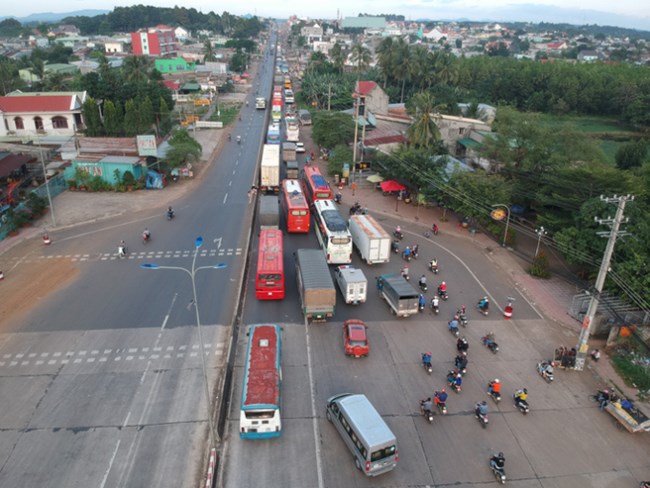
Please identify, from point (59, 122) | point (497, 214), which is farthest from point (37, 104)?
point (497, 214)

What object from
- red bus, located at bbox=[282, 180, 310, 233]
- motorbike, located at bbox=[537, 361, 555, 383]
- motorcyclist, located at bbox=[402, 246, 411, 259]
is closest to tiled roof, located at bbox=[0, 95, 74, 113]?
red bus, located at bbox=[282, 180, 310, 233]

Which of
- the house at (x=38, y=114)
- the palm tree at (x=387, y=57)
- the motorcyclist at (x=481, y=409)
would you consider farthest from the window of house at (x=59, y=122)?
the motorcyclist at (x=481, y=409)

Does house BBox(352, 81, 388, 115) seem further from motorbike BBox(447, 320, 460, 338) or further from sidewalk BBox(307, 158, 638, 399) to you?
motorbike BBox(447, 320, 460, 338)

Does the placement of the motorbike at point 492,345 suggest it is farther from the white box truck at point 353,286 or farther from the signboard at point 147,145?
the signboard at point 147,145

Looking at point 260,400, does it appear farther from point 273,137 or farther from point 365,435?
point 273,137

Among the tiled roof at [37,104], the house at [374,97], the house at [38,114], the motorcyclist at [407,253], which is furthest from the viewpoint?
the house at [374,97]
